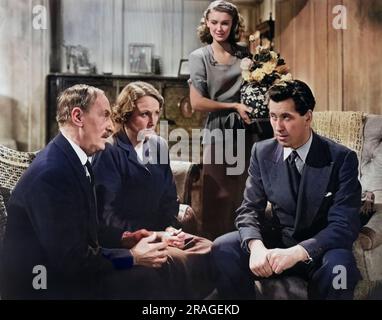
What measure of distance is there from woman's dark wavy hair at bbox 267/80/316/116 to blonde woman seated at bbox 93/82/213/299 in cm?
48

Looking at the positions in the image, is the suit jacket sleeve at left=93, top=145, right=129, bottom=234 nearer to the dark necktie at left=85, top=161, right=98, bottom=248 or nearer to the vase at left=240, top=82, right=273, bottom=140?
the dark necktie at left=85, top=161, right=98, bottom=248

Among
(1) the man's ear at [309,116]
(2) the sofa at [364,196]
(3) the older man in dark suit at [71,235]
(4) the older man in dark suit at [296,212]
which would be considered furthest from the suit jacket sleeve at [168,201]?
(1) the man's ear at [309,116]

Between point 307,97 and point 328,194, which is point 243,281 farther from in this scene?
point 307,97

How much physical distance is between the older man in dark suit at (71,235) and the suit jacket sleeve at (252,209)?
0.35 m

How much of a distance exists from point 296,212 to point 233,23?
2.77 feet

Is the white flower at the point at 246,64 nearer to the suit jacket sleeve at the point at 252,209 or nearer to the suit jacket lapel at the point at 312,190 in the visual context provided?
the suit jacket sleeve at the point at 252,209

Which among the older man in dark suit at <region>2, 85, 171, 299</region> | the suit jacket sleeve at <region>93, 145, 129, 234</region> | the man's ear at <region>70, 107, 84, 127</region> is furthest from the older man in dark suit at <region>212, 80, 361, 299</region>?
the man's ear at <region>70, 107, 84, 127</region>

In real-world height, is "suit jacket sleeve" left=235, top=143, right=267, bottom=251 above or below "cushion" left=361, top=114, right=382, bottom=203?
below

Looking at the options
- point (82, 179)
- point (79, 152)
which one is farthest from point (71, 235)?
point (79, 152)

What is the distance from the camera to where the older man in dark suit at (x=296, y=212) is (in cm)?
237

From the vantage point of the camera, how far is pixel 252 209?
2.42m

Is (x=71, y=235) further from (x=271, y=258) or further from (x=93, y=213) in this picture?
(x=271, y=258)

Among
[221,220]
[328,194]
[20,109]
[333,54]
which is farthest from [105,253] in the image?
[333,54]

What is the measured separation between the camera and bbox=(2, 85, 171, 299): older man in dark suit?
2.26 meters
